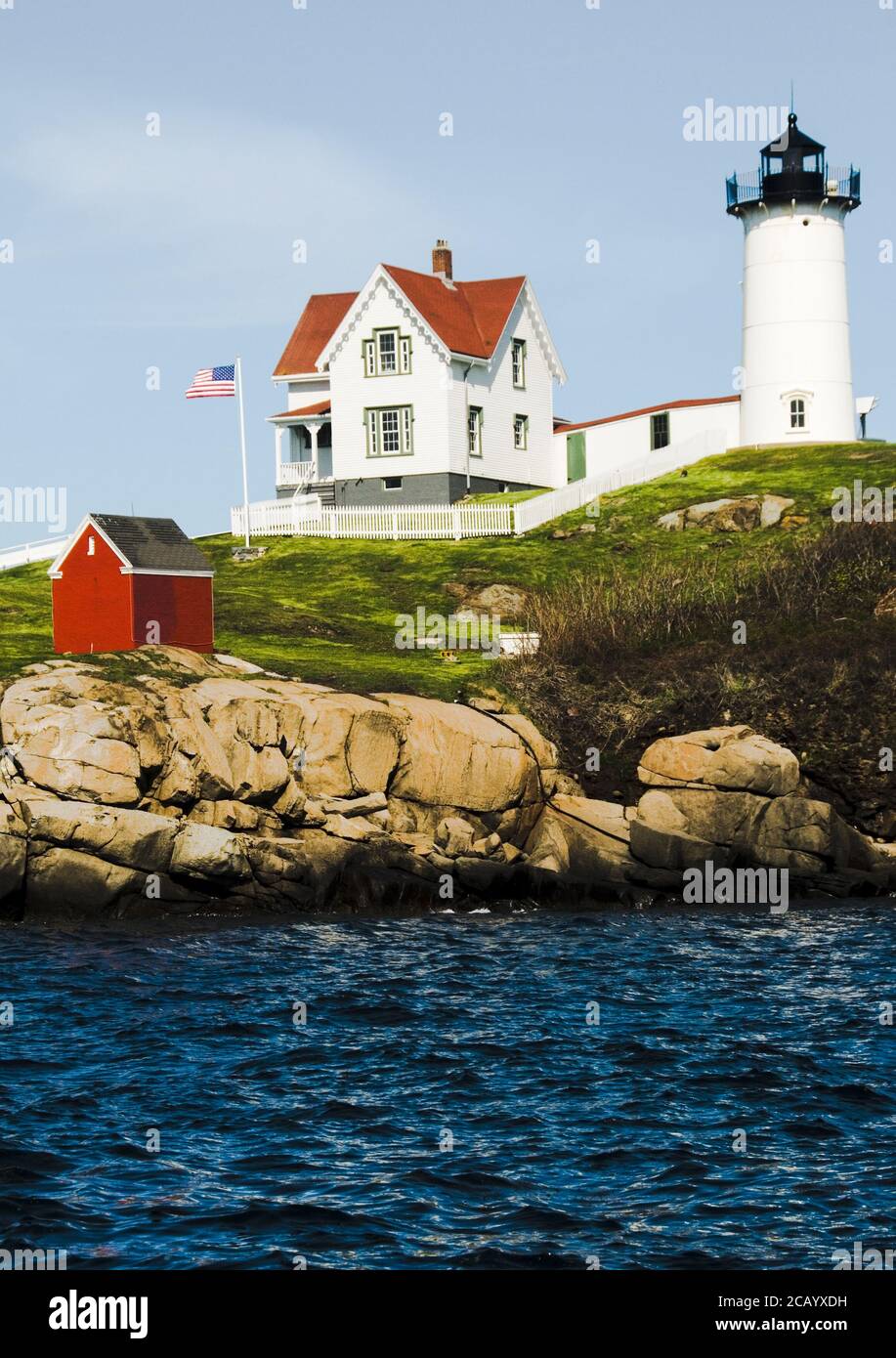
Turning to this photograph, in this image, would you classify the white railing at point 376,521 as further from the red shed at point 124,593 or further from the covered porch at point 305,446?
the red shed at point 124,593

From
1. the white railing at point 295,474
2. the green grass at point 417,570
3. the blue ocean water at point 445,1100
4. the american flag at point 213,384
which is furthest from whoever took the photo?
the white railing at point 295,474

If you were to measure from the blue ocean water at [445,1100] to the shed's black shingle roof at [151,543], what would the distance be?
40.4 ft

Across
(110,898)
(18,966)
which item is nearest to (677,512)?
(110,898)

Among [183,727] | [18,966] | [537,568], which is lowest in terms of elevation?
[18,966]

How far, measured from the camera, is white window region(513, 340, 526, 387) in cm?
6397

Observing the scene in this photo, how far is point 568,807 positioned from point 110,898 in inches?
382

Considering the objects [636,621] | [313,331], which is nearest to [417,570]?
[636,621]

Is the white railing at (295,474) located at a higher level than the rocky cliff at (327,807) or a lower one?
higher

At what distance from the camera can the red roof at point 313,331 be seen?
65.4 m

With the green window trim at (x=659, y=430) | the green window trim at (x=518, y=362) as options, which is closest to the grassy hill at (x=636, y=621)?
the green window trim at (x=659, y=430)

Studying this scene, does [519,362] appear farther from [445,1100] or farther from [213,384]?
[445,1100]

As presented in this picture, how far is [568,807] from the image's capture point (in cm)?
3544

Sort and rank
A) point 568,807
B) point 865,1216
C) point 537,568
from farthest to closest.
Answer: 1. point 537,568
2. point 568,807
3. point 865,1216

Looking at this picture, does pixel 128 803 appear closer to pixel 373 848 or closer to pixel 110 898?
pixel 110 898
